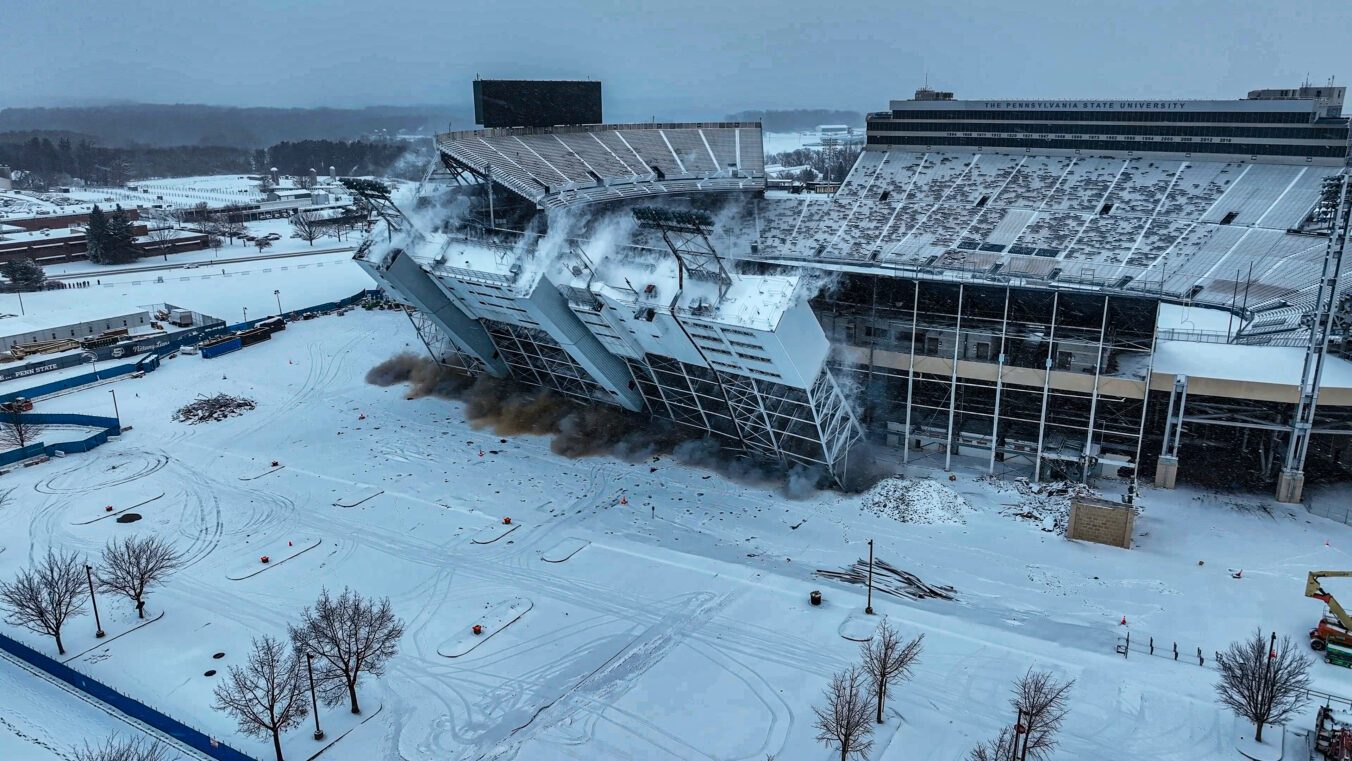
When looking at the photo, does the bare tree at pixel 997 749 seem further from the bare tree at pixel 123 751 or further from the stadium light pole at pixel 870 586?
the bare tree at pixel 123 751

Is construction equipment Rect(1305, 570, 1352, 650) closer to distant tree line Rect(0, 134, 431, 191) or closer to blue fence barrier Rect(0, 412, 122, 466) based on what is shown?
blue fence barrier Rect(0, 412, 122, 466)

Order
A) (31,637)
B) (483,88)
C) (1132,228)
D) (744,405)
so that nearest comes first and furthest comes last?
(31,637) → (744,405) → (1132,228) → (483,88)

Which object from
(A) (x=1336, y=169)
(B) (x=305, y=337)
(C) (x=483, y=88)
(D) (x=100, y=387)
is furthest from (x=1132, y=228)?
(D) (x=100, y=387)

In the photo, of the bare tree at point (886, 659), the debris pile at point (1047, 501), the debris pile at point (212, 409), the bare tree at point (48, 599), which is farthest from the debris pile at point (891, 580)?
the debris pile at point (212, 409)

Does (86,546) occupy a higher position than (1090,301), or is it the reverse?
(1090,301)

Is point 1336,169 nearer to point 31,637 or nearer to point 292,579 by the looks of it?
point 292,579

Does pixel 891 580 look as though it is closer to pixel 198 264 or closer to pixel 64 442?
pixel 64 442
